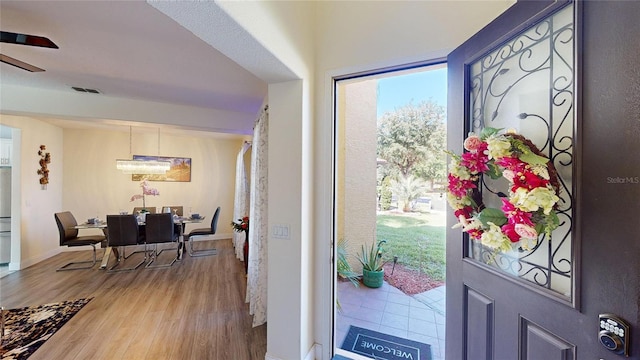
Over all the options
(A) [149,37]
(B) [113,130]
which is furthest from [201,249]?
(A) [149,37]

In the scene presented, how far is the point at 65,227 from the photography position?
14.2ft

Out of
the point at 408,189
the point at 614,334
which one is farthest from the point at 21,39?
the point at 408,189

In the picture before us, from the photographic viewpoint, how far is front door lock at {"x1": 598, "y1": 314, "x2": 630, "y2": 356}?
2.43 feet

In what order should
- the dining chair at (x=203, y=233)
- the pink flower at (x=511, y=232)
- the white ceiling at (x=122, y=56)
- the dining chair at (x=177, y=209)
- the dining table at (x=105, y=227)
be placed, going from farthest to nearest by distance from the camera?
1. the dining chair at (x=177, y=209)
2. the dining chair at (x=203, y=233)
3. the dining table at (x=105, y=227)
4. the white ceiling at (x=122, y=56)
5. the pink flower at (x=511, y=232)

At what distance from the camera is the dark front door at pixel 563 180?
0.76 m

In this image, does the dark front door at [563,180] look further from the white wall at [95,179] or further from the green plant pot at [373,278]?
the white wall at [95,179]

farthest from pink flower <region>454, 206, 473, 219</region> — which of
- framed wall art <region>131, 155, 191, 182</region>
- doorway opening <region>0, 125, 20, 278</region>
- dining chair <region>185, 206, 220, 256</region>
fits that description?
doorway opening <region>0, 125, 20, 278</region>

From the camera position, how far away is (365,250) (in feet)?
11.8

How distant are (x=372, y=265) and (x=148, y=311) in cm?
290

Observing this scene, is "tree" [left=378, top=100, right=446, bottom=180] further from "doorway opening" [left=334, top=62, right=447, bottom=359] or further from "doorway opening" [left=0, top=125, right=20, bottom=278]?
"doorway opening" [left=0, top=125, right=20, bottom=278]

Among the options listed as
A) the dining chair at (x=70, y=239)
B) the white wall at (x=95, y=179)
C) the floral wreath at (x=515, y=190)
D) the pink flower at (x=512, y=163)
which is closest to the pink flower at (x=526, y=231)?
the floral wreath at (x=515, y=190)

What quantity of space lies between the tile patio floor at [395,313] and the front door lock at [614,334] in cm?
171

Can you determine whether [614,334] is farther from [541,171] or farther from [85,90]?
[85,90]

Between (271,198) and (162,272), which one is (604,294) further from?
(162,272)
